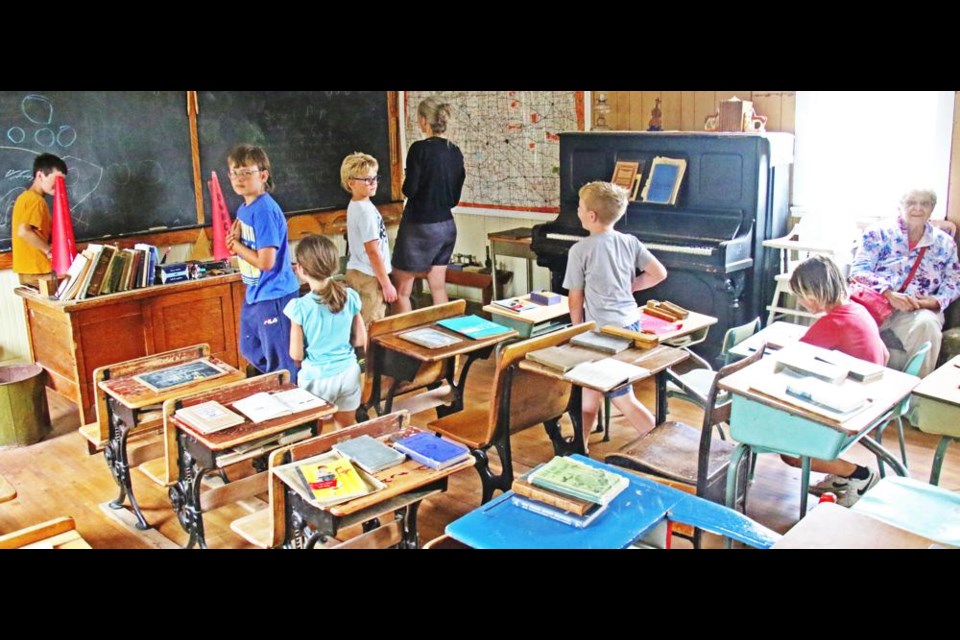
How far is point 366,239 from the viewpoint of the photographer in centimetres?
480

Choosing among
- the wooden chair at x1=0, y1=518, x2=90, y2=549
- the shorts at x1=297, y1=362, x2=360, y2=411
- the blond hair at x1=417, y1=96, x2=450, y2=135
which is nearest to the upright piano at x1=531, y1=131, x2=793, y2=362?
the blond hair at x1=417, y1=96, x2=450, y2=135

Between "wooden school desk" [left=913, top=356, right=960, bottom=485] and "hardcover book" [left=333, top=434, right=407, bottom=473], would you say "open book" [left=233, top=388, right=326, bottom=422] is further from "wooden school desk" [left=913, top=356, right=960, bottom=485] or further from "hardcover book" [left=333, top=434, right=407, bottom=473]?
"wooden school desk" [left=913, top=356, right=960, bottom=485]

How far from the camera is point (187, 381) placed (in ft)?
11.8

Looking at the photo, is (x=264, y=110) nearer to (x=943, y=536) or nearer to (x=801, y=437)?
(x=801, y=437)

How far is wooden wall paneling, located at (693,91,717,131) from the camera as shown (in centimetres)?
588

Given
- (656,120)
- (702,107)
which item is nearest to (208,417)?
(656,120)

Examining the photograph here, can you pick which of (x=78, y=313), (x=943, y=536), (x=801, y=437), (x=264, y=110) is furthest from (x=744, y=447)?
(x=264, y=110)

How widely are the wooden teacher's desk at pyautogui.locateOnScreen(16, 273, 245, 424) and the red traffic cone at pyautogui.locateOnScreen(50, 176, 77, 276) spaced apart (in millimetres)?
224

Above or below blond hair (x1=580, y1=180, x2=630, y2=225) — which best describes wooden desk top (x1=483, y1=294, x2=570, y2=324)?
below

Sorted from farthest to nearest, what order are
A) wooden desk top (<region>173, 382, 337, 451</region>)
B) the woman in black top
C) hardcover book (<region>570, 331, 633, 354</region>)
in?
the woman in black top → hardcover book (<region>570, 331, 633, 354</region>) → wooden desk top (<region>173, 382, 337, 451</region>)

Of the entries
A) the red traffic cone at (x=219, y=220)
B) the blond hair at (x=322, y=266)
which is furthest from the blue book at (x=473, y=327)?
the red traffic cone at (x=219, y=220)

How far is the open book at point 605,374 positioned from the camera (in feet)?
10.3

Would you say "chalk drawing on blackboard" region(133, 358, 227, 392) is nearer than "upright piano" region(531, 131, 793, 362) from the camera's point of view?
Yes
